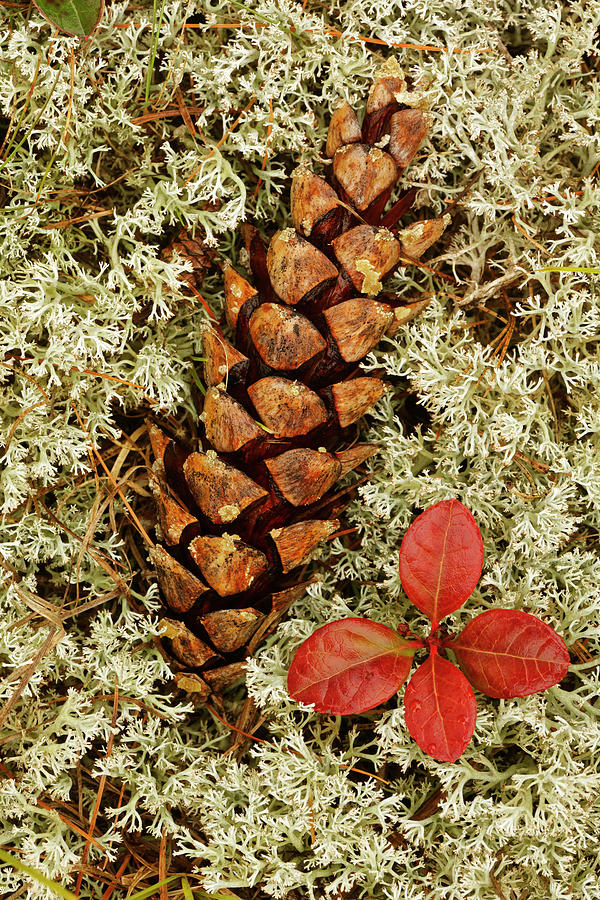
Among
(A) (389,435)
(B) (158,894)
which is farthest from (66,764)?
(A) (389,435)

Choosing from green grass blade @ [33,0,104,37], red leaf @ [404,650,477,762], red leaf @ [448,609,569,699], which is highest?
green grass blade @ [33,0,104,37]

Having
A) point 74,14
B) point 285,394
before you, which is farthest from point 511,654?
point 74,14

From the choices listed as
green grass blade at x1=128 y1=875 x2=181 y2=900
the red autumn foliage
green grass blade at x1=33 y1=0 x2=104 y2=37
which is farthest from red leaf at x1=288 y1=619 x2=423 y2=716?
green grass blade at x1=33 y1=0 x2=104 y2=37

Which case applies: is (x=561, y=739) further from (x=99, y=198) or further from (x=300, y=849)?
(x=99, y=198)

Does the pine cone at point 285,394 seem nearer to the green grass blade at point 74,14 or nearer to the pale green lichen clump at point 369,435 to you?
the pale green lichen clump at point 369,435

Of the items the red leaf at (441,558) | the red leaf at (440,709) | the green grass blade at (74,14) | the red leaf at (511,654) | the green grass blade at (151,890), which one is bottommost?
the green grass blade at (151,890)

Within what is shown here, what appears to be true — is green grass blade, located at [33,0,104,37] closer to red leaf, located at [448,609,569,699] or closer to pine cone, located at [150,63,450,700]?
pine cone, located at [150,63,450,700]

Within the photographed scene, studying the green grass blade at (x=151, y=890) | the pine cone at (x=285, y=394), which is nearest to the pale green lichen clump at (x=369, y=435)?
the green grass blade at (x=151, y=890)
